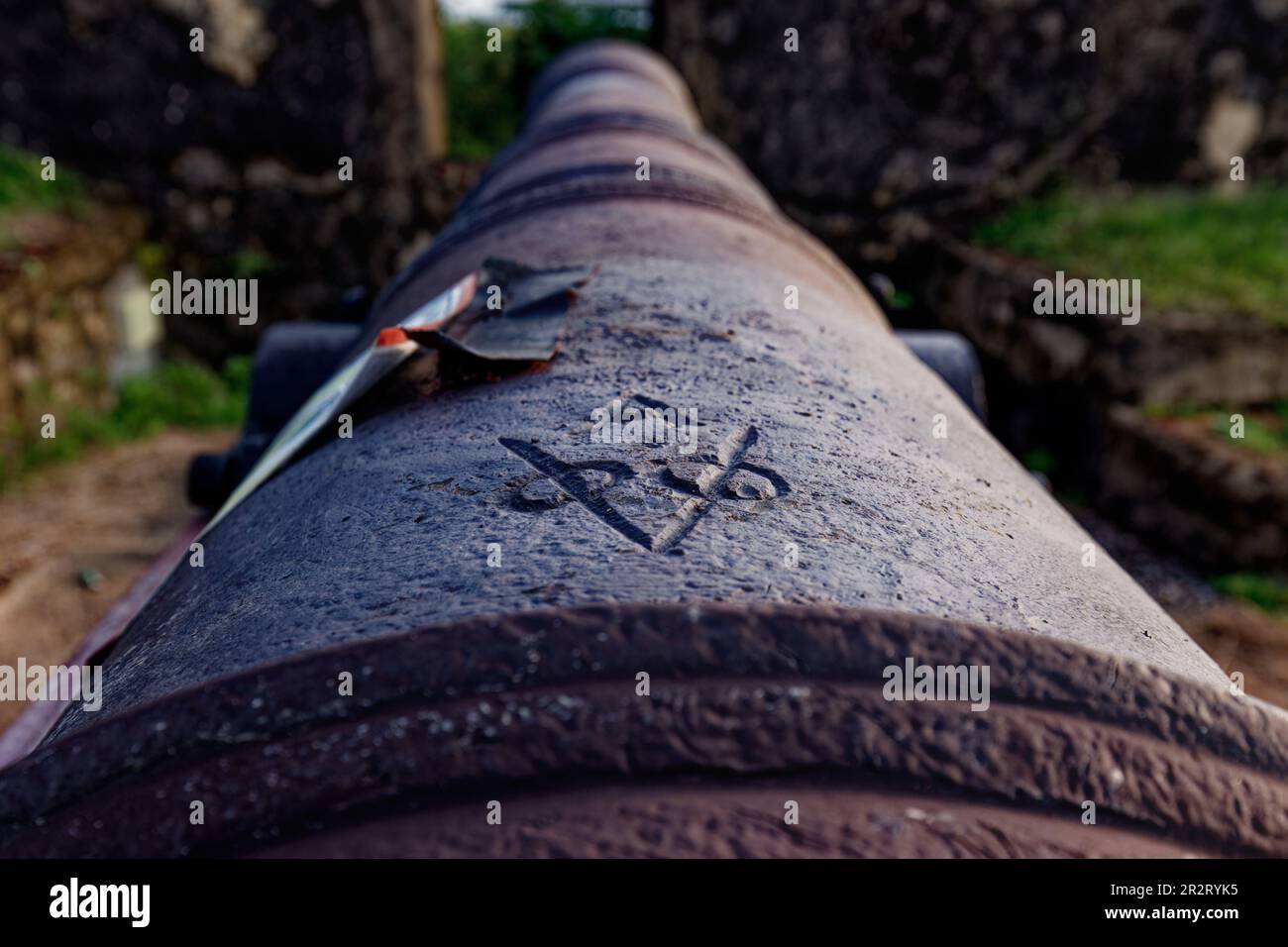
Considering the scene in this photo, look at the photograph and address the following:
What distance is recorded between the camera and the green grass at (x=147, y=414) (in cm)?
493

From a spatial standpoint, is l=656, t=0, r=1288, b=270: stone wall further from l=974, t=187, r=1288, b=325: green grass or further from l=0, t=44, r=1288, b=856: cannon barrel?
l=0, t=44, r=1288, b=856: cannon barrel

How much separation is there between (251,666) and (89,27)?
598 cm

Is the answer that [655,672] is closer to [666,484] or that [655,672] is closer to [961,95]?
[666,484]

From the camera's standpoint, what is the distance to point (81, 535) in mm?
4324

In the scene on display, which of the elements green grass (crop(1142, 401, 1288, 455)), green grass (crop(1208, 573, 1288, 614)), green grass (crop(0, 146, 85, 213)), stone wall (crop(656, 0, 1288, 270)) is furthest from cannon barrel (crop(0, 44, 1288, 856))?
stone wall (crop(656, 0, 1288, 270))

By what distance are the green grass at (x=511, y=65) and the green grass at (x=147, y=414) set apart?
6.35 ft

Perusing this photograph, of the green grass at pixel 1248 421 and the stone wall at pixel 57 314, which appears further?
the stone wall at pixel 57 314

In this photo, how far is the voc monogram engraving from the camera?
0.90 meters

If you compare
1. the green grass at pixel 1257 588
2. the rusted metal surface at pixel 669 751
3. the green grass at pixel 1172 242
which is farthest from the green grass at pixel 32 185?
the rusted metal surface at pixel 669 751

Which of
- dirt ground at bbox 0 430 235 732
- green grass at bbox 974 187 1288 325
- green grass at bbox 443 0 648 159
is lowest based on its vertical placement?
dirt ground at bbox 0 430 235 732

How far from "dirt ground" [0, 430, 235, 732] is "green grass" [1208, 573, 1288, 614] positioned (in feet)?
12.5

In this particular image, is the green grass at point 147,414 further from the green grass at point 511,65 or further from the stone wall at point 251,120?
the green grass at point 511,65

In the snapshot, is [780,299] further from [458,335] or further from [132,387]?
[132,387]

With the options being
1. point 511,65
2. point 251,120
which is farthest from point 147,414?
point 511,65
